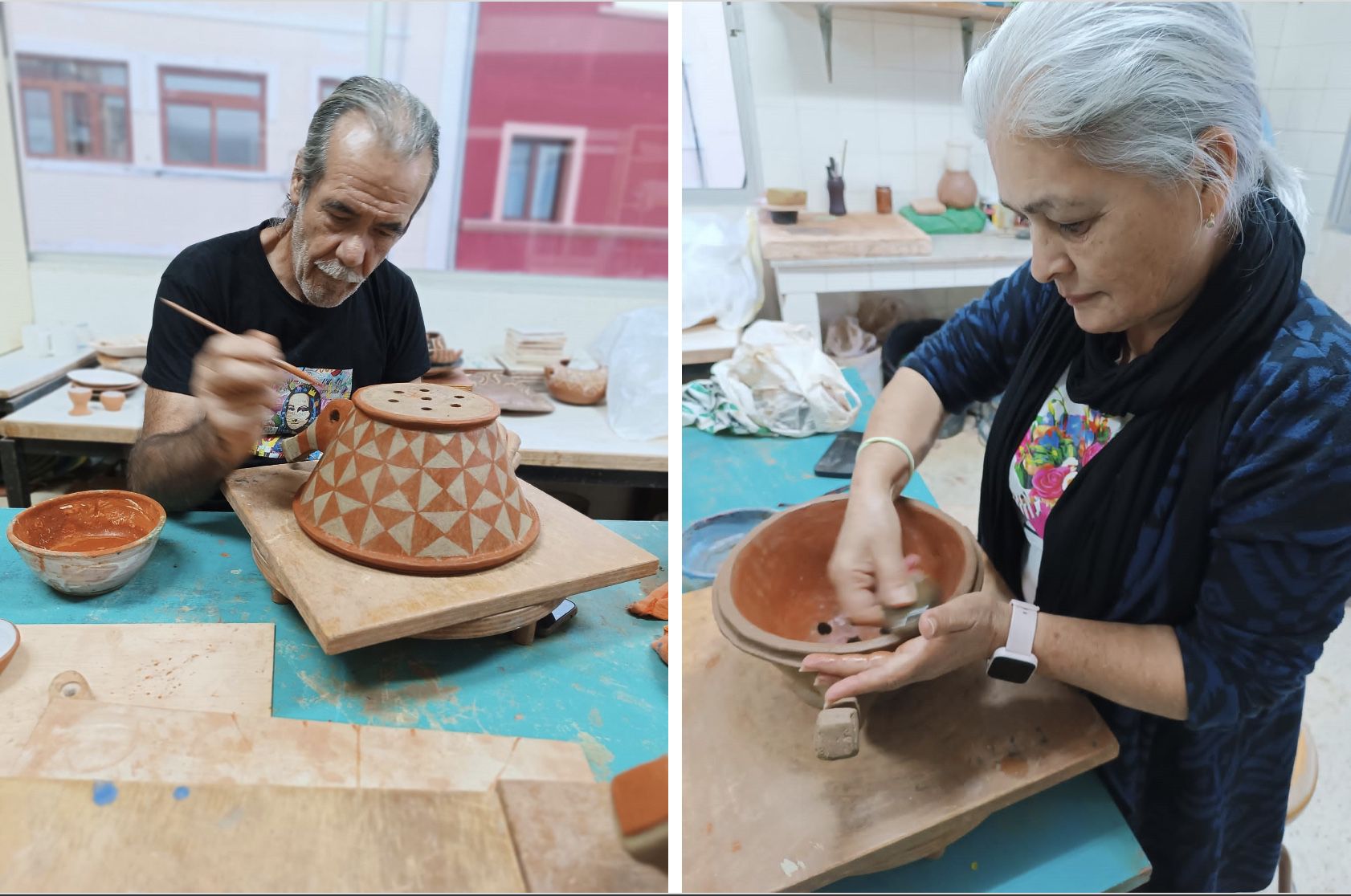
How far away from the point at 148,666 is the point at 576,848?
2.07ft

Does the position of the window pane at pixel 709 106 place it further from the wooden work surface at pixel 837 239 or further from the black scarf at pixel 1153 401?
the black scarf at pixel 1153 401

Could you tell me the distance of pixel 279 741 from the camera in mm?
812

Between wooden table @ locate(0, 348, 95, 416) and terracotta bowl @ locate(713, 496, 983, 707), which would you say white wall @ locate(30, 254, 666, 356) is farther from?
terracotta bowl @ locate(713, 496, 983, 707)

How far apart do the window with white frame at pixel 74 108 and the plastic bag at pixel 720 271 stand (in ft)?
7.47

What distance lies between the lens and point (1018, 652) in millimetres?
951

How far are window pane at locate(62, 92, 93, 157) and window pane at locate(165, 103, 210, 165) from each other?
305mm

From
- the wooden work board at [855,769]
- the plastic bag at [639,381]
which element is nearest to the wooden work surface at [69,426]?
the plastic bag at [639,381]

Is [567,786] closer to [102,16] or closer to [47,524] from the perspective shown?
[47,524]

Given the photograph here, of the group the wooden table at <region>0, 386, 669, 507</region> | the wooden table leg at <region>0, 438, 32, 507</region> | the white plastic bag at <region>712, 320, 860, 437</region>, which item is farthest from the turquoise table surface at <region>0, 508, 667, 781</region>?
the wooden table leg at <region>0, 438, 32, 507</region>

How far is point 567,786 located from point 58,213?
3.22 m

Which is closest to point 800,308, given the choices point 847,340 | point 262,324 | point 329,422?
point 847,340

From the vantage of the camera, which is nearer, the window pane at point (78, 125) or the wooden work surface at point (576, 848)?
the wooden work surface at point (576, 848)

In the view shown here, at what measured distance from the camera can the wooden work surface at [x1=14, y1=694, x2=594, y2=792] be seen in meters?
0.76

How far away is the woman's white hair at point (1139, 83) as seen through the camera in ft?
2.65
